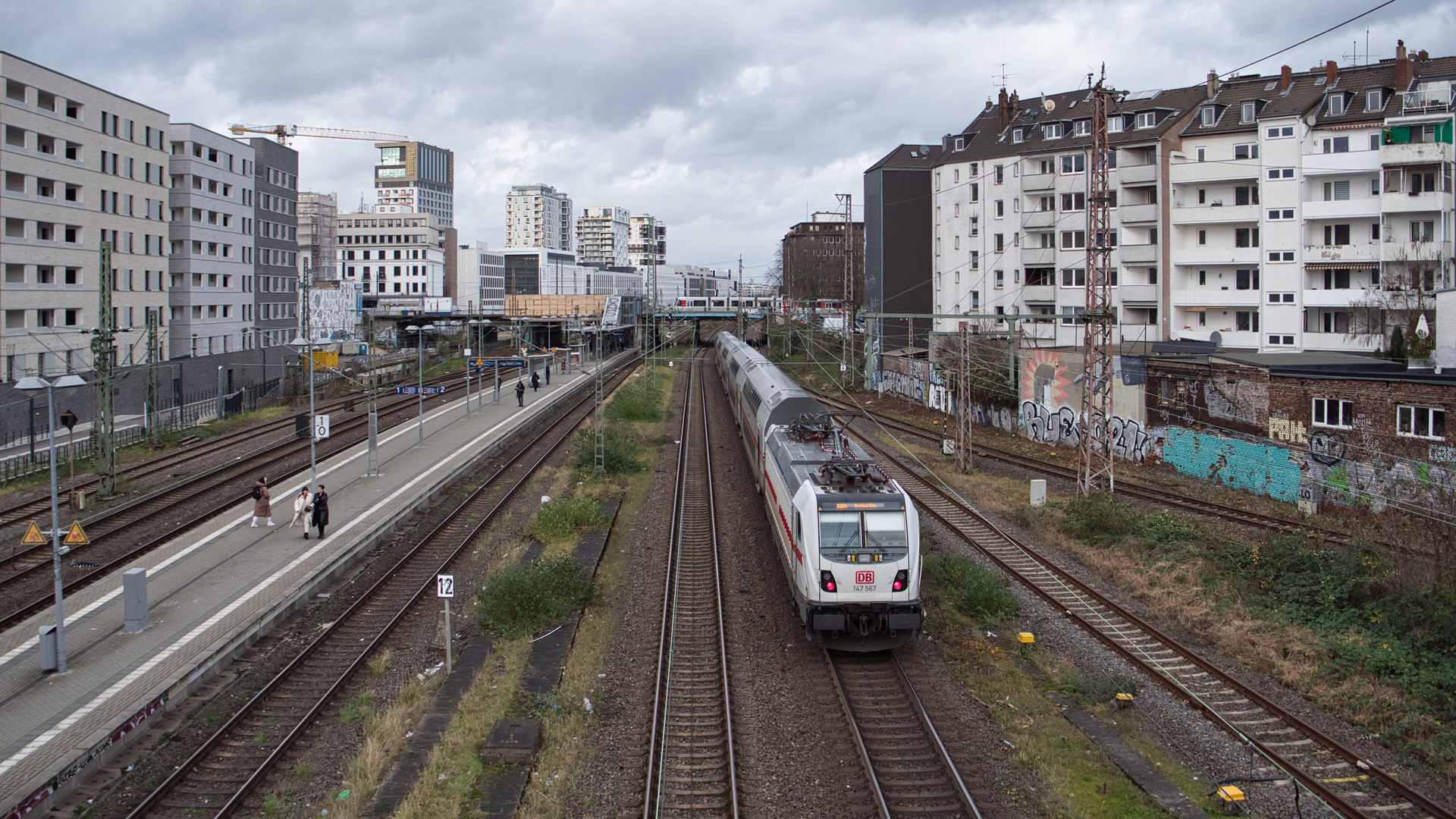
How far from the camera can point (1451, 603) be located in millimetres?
13438

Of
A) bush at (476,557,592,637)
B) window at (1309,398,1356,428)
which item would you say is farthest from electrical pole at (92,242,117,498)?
window at (1309,398,1356,428)

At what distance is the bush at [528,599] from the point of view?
15703mm

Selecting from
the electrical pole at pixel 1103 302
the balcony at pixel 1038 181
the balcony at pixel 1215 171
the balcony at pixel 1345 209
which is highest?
the balcony at pixel 1038 181

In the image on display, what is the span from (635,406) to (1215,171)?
2944cm

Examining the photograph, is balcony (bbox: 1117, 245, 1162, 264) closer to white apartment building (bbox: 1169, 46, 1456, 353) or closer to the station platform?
white apartment building (bbox: 1169, 46, 1456, 353)

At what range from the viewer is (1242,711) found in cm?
1227

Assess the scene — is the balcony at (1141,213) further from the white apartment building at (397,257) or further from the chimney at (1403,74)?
the white apartment building at (397,257)

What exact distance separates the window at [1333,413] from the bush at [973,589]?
12500 mm

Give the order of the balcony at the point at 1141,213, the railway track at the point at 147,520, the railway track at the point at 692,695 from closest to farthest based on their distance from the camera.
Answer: the railway track at the point at 692,695 → the railway track at the point at 147,520 → the balcony at the point at 1141,213

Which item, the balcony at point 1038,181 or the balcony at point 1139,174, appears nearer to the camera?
the balcony at point 1139,174

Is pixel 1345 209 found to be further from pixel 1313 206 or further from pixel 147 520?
pixel 147 520

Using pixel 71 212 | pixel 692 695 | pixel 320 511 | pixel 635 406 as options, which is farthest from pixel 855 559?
pixel 71 212

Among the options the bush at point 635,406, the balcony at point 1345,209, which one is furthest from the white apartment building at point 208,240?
the balcony at point 1345,209

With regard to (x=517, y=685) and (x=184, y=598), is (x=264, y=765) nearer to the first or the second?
(x=517, y=685)
